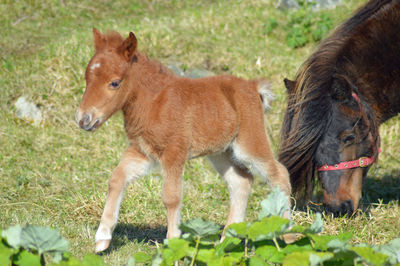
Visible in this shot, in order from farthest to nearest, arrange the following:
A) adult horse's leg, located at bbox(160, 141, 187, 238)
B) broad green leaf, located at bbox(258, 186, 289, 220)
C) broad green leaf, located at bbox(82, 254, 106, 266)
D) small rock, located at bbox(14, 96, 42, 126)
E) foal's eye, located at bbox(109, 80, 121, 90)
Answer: small rock, located at bbox(14, 96, 42, 126), adult horse's leg, located at bbox(160, 141, 187, 238), foal's eye, located at bbox(109, 80, 121, 90), broad green leaf, located at bbox(258, 186, 289, 220), broad green leaf, located at bbox(82, 254, 106, 266)

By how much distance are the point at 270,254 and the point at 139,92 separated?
1495 mm

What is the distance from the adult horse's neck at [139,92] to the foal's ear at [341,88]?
1504 mm

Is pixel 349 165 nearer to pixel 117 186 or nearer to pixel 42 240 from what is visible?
pixel 117 186

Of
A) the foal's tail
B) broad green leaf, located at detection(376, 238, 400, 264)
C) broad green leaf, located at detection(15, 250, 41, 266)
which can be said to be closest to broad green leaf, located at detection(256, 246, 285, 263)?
broad green leaf, located at detection(376, 238, 400, 264)

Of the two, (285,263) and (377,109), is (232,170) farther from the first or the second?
(285,263)

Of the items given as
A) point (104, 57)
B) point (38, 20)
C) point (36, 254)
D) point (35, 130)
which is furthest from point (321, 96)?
point (38, 20)

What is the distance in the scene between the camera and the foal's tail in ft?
13.8

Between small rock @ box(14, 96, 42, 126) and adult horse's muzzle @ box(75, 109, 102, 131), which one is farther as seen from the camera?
small rock @ box(14, 96, 42, 126)

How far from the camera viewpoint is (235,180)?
4320mm

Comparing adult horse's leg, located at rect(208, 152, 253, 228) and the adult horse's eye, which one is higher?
the adult horse's eye

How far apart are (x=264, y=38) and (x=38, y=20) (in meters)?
4.01

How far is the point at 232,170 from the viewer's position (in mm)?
4324

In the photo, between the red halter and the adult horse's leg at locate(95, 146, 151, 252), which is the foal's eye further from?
the red halter

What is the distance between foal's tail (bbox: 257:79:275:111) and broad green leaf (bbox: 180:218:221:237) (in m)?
1.75
